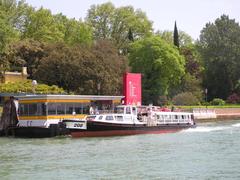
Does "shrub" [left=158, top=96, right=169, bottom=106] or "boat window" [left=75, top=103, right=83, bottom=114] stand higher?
"shrub" [left=158, top=96, right=169, bottom=106]

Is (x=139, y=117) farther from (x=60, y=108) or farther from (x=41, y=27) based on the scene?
(x=41, y=27)

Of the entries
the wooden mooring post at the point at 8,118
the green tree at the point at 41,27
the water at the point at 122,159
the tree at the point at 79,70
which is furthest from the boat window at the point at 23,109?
the green tree at the point at 41,27

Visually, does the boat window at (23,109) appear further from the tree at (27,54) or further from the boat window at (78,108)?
the tree at (27,54)

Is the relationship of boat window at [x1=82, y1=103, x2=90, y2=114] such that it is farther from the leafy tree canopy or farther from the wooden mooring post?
the leafy tree canopy

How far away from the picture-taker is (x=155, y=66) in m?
91.4

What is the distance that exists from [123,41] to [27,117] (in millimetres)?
62369

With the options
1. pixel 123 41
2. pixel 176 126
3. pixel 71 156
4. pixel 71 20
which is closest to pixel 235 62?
pixel 123 41

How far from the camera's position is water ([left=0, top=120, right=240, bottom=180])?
26.5 metres

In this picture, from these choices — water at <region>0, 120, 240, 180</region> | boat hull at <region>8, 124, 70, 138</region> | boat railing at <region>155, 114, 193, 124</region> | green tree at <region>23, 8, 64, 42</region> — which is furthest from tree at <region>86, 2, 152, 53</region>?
water at <region>0, 120, 240, 180</region>

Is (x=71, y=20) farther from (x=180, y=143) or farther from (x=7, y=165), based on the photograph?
(x=7, y=165)

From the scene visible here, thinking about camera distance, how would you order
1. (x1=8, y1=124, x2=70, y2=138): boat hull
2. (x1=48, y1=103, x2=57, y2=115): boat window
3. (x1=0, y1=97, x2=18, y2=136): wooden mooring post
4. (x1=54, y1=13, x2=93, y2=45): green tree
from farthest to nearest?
(x1=54, y1=13, x2=93, y2=45): green tree, (x1=0, y1=97, x2=18, y2=136): wooden mooring post, (x1=48, y1=103, x2=57, y2=115): boat window, (x1=8, y1=124, x2=70, y2=138): boat hull

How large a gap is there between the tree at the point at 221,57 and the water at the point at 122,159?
68694 mm

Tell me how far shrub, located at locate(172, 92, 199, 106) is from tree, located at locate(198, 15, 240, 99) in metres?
15.0

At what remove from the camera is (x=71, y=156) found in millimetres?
33594
